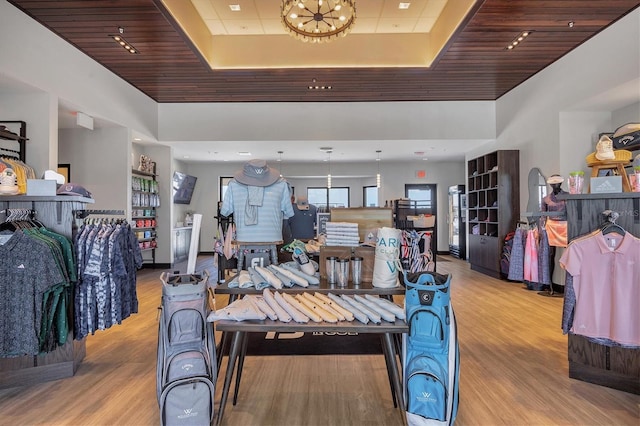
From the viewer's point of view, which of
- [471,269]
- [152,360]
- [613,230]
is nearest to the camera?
Answer: [613,230]

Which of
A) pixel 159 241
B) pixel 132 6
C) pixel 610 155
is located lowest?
pixel 159 241

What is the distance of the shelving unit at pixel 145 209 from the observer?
7.40 m

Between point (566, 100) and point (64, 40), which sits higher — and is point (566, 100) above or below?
below

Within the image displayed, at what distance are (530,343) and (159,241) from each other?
7601 mm

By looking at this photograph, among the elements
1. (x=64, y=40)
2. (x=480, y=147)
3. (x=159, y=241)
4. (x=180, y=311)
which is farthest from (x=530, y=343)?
(x=159, y=241)

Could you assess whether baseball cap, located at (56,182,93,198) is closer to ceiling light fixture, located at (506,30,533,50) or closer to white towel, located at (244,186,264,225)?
white towel, located at (244,186,264,225)

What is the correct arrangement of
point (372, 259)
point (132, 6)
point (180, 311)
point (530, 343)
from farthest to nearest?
point (132, 6) → point (530, 343) → point (372, 259) → point (180, 311)

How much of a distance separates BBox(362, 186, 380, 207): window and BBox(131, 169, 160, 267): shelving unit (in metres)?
6.84

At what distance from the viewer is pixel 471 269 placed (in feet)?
27.6

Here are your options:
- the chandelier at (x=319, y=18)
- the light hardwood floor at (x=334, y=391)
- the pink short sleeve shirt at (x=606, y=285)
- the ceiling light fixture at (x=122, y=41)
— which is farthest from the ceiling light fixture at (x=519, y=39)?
the ceiling light fixture at (x=122, y=41)

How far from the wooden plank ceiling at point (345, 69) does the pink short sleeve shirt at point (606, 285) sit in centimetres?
294

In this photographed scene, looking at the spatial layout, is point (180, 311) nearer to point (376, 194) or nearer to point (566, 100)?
point (566, 100)

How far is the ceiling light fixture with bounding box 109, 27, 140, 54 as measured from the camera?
4703mm

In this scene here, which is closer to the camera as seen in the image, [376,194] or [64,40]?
[64,40]
